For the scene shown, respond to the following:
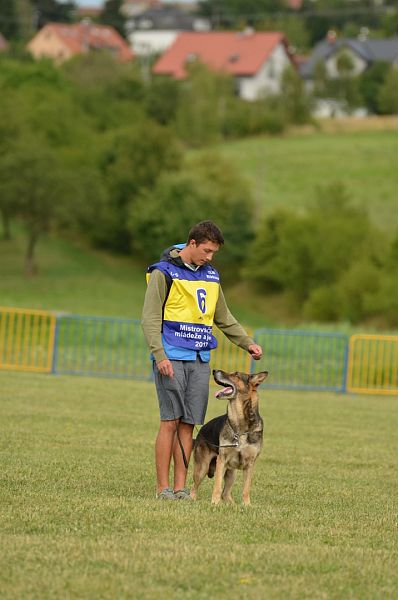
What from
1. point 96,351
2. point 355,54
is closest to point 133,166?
point 96,351

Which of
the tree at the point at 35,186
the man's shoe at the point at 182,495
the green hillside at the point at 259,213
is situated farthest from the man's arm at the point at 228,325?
the tree at the point at 35,186

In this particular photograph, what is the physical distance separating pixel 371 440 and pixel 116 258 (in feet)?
157

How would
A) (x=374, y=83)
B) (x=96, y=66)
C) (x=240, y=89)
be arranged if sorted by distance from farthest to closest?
(x=240, y=89) → (x=374, y=83) → (x=96, y=66)

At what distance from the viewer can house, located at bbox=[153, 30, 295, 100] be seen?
124062 millimetres

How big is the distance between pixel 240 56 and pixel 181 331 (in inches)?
4775

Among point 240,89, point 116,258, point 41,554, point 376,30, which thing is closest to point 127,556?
point 41,554

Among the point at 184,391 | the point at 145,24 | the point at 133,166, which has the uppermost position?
the point at 145,24

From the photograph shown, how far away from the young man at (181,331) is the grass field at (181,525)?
0.56 meters

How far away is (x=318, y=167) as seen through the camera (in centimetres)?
7988

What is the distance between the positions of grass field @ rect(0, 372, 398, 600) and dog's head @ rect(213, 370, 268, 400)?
0.77m

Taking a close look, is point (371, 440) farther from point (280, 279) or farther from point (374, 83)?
point (374, 83)

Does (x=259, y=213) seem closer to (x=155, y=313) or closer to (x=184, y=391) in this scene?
(x=184, y=391)

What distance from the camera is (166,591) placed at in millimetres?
5773

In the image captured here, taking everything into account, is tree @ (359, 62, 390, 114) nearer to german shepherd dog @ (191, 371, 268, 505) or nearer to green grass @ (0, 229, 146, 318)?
green grass @ (0, 229, 146, 318)
